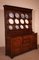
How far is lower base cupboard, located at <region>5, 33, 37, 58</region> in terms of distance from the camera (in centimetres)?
330

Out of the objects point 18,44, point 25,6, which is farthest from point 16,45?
point 25,6

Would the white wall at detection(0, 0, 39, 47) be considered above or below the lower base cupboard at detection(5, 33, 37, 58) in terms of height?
above

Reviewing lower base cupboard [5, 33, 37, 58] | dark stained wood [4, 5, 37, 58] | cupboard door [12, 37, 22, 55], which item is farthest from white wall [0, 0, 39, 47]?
cupboard door [12, 37, 22, 55]

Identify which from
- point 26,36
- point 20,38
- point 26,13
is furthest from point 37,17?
point 20,38

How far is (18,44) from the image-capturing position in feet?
11.5

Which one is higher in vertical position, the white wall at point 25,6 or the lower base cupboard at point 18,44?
the white wall at point 25,6

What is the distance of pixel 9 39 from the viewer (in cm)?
338

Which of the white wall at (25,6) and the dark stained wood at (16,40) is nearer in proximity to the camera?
the dark stained wood at (16,40)

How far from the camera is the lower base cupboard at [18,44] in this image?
3.30m

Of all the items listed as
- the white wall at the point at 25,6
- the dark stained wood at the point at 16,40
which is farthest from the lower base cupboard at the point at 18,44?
the white wall at the point at 25,6

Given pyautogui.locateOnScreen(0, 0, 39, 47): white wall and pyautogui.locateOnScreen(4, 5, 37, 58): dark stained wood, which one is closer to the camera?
pyautogui.locateOnScreen(4, 5, 37, 58): dark stained wood

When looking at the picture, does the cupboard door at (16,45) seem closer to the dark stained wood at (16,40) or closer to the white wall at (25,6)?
the dark stained wood at (16,40)

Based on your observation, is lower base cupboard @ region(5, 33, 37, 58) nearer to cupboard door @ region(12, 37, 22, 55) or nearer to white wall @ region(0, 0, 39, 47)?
cupboard door @ region(12, 37, 22, 55)

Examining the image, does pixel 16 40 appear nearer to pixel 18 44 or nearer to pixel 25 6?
pixel 18 44
